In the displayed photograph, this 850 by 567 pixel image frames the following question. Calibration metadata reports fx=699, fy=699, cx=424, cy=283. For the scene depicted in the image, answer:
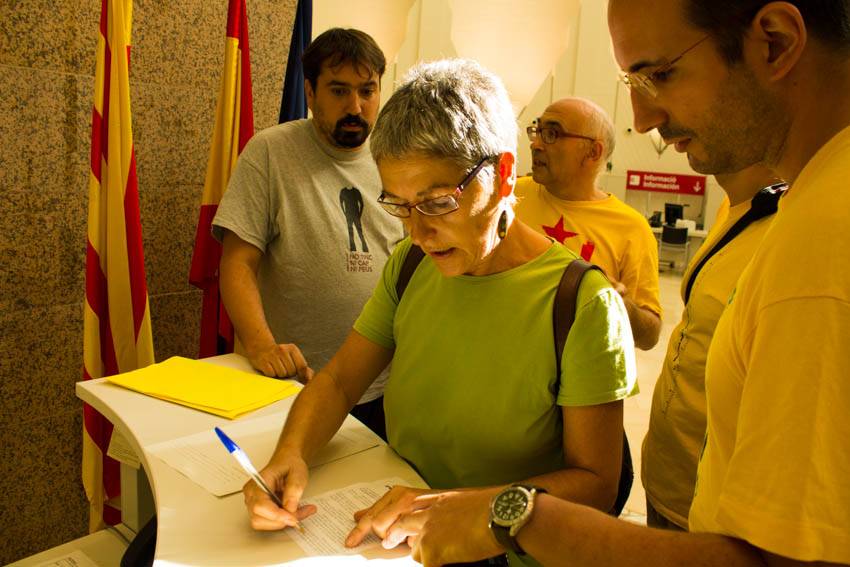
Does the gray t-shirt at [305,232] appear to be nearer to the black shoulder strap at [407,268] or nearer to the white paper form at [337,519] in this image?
the black shoulder strap at [407,268]

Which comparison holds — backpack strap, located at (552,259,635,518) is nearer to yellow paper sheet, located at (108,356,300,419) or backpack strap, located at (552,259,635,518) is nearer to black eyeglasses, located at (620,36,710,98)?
black eyeglasses, located at (620,36,710,98)

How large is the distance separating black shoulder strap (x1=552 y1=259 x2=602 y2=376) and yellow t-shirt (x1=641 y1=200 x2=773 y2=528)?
375mm

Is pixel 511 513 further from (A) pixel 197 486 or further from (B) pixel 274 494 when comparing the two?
(A) pixel 197 486

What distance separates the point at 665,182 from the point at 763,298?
1264 cm

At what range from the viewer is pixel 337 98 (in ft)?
7.89

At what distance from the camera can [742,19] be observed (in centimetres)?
75

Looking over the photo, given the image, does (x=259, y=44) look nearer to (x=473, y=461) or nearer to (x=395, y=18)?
(x=395, y=18)

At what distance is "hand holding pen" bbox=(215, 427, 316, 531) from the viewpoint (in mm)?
1208

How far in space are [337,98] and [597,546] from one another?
6.38 feet

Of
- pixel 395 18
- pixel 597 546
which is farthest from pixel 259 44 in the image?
pixel 597 546

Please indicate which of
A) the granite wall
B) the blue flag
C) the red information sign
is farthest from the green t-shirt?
the red information sign

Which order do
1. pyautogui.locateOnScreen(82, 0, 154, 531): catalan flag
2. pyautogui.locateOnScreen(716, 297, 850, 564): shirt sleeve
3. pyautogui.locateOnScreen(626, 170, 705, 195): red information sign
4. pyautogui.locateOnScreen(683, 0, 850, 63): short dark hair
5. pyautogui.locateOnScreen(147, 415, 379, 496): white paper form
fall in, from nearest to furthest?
pyautogui.locateOnScreen(716, 297, 850, 564): shirt sleeve, pyautogui.locateOnScreen(683, 0, 850, 63): short dark hair, pyautogui.locateOnScreen(147, 415, 379, 496): white paper form, pyautogui.locateOnScreen(82, 0, 154, 531): catalan flag, pyautogui.locateOnScreen(626, 170, 705, 195): red information sign

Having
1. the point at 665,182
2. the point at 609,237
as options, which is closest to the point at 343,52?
the point at 609,237

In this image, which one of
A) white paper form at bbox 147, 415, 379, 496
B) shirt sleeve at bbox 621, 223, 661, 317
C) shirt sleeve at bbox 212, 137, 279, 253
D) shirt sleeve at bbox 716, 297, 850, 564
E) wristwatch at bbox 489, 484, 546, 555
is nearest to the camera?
shirt sleeve at bbox 716, 297, 850, 564
